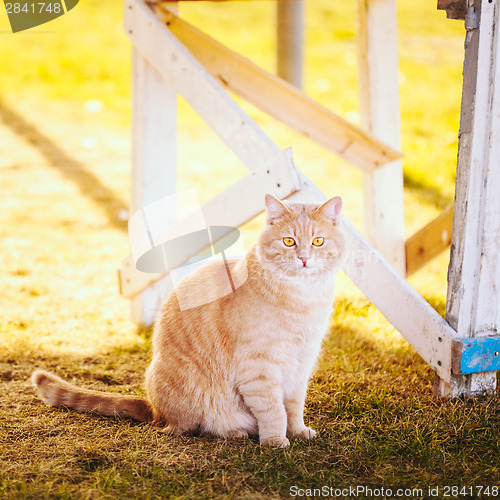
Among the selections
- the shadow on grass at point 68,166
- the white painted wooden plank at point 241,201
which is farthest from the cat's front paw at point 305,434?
the shadow on grass at point 68,166

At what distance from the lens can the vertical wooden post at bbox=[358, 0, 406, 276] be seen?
13.0ft

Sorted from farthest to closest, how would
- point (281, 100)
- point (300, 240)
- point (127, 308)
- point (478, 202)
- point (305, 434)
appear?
point (127, 308), point (281, 100), point (478, 202), point (305, 434), point (300, 240)

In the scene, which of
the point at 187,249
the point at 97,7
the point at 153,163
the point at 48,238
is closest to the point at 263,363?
the point at 187,249

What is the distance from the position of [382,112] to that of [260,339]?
7.48ft

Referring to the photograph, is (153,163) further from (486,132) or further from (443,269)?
(443,269)

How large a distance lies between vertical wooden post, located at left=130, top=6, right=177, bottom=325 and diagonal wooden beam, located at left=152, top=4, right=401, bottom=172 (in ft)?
0.92

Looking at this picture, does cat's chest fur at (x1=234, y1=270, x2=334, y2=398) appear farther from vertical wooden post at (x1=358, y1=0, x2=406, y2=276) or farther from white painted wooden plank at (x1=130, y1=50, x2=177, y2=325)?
vertical wooden post at (x1=358, y1=0, x2=406, y2=276)

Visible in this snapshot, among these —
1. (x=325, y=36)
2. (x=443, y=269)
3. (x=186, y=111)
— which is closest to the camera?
(x=443, y=269)

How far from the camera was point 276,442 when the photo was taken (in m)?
2.40

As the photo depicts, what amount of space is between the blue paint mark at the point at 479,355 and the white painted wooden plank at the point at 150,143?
5.90 ft

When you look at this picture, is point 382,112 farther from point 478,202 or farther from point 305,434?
point 305,434

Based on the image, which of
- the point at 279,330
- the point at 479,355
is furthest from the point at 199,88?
the point at 479,355

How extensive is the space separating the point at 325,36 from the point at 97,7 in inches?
139

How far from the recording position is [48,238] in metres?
5.06
